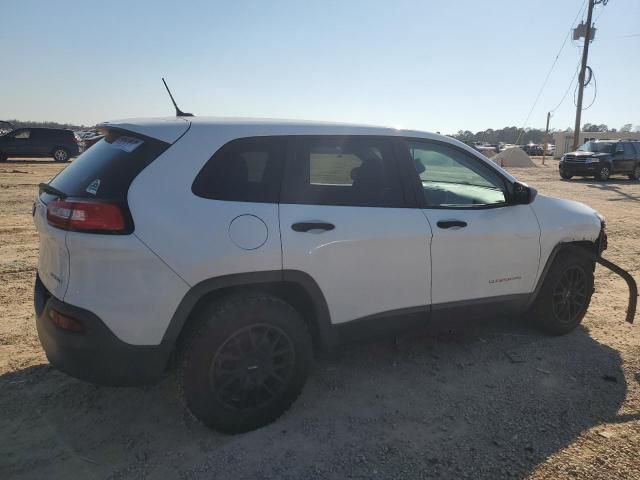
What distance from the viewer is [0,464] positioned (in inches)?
103

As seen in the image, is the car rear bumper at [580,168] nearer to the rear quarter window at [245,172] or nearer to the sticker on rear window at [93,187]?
the rear quarter window at [245,172]

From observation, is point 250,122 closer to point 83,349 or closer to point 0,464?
point 83,349

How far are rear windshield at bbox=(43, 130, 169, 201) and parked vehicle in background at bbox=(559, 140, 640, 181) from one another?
927 inches

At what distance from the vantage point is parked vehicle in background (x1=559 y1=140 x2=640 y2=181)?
22.1 m

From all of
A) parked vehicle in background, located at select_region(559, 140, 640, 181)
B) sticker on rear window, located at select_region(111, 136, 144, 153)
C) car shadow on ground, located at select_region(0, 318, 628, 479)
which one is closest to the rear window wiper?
sticker on rear window, located at select_region(111, 136, 144, 153)

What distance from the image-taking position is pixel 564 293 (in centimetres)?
432

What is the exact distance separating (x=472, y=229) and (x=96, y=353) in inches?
103

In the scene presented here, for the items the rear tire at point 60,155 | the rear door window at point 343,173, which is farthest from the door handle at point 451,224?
the rear tire at point 60,155

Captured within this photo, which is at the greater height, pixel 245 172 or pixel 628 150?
pixel 245 172

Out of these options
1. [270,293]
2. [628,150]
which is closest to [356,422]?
[270,293]

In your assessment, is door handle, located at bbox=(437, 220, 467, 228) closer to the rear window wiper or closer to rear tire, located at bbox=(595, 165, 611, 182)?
the rear window wiper

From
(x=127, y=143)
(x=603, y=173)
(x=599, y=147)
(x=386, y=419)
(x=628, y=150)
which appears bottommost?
(x=386, y=419)

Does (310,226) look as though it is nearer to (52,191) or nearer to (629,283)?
(52,191)

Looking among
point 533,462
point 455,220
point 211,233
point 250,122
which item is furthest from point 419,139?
point 533,462
